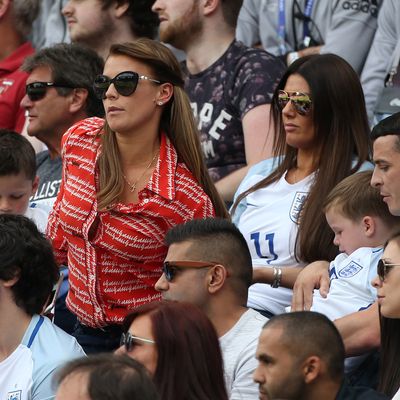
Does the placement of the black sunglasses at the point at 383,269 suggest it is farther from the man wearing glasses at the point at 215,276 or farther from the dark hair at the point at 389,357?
the man wearing glasses at the point at 215,276

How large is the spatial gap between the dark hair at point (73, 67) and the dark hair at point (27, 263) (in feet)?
6.45

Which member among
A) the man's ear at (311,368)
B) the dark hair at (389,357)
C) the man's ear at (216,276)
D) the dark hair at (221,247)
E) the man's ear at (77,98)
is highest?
the man's ear at (77,98)

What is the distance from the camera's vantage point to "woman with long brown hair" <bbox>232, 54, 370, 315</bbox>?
5551mm

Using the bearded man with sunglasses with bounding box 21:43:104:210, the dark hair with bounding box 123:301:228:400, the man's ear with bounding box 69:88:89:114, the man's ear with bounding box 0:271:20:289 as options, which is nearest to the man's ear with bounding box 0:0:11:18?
the bearded man with sunglasses with bounding box 21:43:104:210

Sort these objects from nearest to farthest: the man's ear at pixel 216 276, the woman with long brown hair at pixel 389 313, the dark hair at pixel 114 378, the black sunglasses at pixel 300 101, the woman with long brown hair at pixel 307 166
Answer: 1. the dark hair at pixel 114 378
2. the woman with long brown hair at pixel 389 313
3. the man's ear at pixel 216 276
4. the woman with long brown hair at pixel 307 166
5. the black sunglasses at pixel 300 101

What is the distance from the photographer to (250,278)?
4930 mm

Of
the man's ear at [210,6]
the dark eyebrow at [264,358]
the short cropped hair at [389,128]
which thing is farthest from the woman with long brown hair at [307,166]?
the man's ear at [210,6]

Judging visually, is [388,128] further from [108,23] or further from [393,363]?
[108,23]

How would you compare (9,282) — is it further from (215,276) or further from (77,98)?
(77,98)

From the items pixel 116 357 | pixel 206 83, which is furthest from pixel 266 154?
pixel 116 357

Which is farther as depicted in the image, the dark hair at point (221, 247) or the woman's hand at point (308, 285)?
the woman's hand at point (308, 285)

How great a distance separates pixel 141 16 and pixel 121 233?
10.1ft

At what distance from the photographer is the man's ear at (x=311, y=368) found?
4.10 meters

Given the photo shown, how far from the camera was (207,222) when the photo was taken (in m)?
4.93
